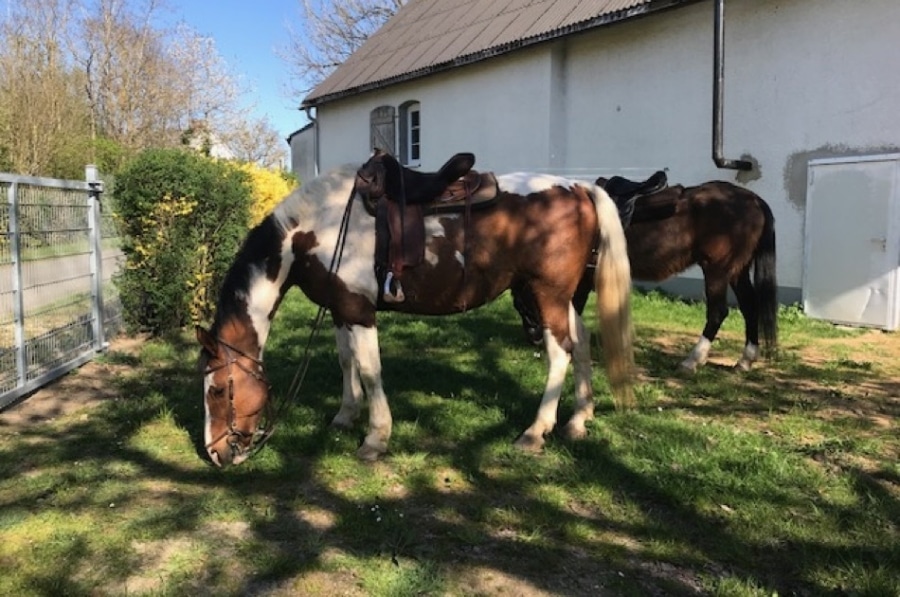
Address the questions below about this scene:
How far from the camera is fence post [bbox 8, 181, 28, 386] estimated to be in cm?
548

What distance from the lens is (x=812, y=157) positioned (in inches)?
359

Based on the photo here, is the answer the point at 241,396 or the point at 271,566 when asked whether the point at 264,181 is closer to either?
the point at 241,396

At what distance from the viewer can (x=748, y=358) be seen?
642 centimetres

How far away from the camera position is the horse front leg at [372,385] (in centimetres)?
416

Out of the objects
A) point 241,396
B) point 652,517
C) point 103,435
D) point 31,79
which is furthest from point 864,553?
point 31,79

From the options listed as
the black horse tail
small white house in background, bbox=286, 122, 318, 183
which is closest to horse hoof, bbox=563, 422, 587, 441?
the black horse tail

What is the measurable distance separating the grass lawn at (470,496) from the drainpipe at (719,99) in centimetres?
450

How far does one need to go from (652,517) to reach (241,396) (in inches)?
88.7

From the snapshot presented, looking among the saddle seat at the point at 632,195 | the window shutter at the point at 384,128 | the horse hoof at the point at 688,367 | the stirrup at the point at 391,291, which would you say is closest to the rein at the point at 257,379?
the stirrup at the point at 391,291

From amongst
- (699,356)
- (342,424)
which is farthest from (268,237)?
(699,356)

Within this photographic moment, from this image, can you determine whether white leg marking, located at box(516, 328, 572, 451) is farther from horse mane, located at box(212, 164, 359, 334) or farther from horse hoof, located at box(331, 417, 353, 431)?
horse mane, located at box(212, 164, 359, 334)

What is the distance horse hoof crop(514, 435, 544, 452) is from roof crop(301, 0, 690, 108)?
817 centimetres

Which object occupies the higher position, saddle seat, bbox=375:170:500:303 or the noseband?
saddle seat, bbox=375:170:500:303

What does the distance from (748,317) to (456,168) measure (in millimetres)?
3769
